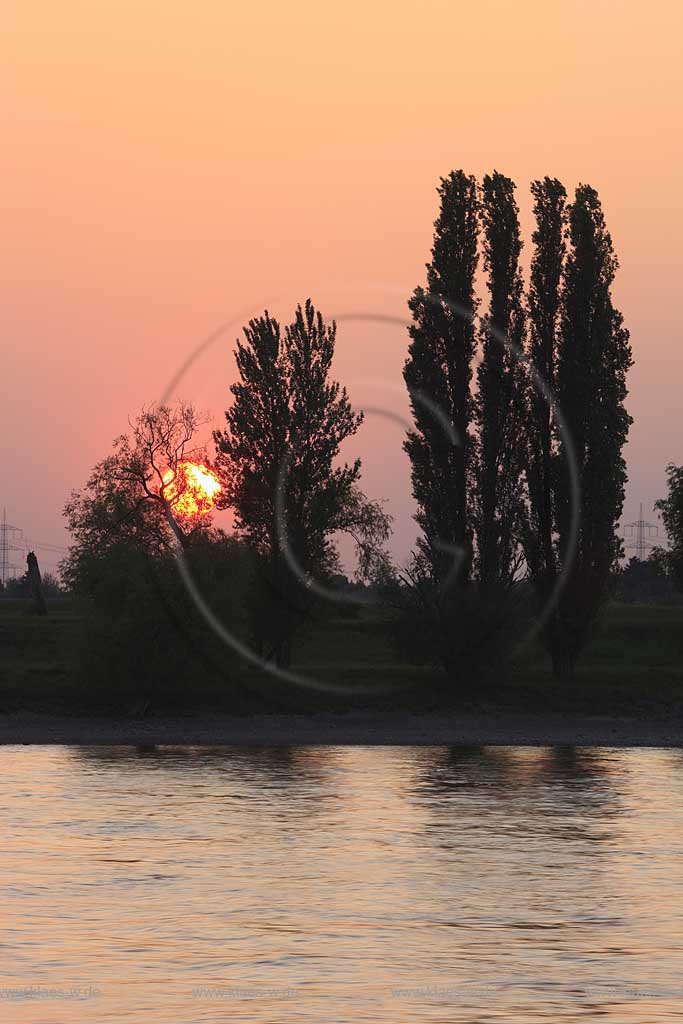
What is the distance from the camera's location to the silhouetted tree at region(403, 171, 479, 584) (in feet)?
236

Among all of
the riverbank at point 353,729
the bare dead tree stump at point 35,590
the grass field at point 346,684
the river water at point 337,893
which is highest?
the bare dead tree stump at point 35,590

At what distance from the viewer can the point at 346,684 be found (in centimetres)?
7031

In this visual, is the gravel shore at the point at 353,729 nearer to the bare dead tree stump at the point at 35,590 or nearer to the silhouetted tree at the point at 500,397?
the silhouetted tree at the point at 500,397

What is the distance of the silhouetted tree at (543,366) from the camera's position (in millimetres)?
72375

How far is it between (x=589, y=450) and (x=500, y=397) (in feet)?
14.8

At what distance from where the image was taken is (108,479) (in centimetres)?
8581

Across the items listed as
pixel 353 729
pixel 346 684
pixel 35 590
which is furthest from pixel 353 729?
pixel 35 590

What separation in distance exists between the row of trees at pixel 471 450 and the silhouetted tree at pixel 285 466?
0.09m

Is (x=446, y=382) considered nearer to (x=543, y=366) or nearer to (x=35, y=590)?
(x=543, y=366)

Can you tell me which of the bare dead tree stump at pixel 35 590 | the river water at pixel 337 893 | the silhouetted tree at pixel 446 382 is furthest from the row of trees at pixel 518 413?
the bare dead tree stump at pixel 35 590

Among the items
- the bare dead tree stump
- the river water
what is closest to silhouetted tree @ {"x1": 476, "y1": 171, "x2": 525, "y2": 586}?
the river water

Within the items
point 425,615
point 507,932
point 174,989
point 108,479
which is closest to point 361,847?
point 507,932

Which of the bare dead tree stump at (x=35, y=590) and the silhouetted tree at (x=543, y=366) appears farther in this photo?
the bare dead tree stump at (x=35, y=590)


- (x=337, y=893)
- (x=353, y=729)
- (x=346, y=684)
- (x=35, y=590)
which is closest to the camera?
(x=337, y=893)
